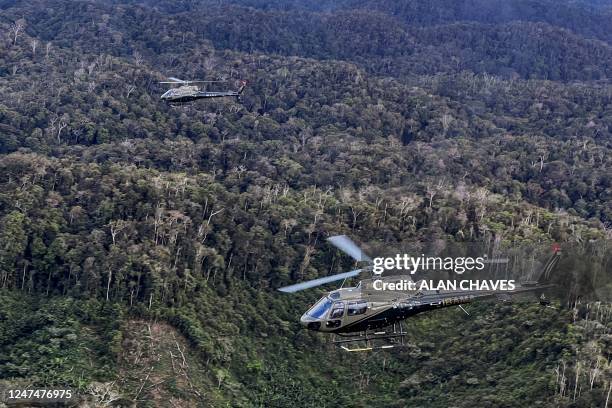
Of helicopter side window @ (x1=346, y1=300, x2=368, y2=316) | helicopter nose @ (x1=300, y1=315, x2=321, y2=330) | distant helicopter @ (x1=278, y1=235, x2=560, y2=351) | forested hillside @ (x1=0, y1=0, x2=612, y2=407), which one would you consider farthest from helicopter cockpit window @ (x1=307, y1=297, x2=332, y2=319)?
forested hillside @ (x1=0, y1=0, x2=612, y2=407)

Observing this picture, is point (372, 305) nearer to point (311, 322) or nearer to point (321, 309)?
point (321, 309)

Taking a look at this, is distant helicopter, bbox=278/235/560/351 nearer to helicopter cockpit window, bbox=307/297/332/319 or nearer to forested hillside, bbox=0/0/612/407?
helicopter cockpit window, bbox=307/297/332/319

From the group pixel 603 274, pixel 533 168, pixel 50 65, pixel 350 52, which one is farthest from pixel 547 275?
pixel 350 52

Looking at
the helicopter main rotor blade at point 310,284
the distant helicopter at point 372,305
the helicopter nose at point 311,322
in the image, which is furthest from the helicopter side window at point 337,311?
the helicopter main rotor blade at point 310,284

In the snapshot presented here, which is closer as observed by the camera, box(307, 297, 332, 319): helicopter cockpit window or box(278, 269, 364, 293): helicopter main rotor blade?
box(278, 269, 364, 293): helicopter main rotor blade

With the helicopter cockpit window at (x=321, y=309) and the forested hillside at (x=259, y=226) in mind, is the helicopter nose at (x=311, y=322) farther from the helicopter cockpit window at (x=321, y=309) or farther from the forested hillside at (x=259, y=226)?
the forested hillside at (x=259, y=226)

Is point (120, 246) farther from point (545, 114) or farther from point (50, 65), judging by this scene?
point (545, 114)

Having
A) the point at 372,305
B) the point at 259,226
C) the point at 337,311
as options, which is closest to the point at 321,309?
the point at 337,311
